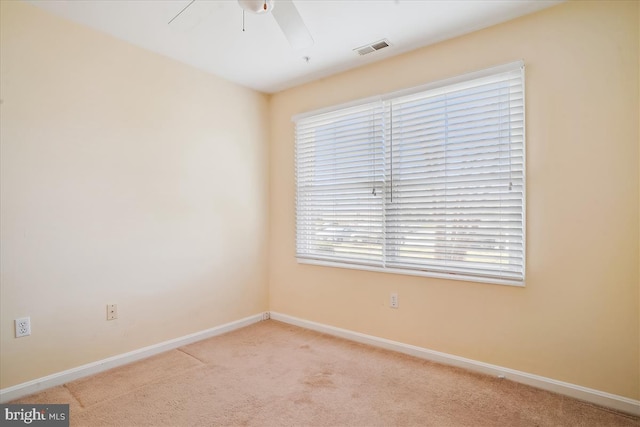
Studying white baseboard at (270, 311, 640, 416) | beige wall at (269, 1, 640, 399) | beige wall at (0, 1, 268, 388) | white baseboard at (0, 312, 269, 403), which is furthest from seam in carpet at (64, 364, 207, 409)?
beige wall at (269, 1, 640, 399)

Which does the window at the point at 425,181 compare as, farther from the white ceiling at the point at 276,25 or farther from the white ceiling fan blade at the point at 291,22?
the white ceiling fan blade at the point at 291,22

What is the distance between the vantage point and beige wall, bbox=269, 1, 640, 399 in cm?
202

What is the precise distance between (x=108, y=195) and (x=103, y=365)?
1245 mm

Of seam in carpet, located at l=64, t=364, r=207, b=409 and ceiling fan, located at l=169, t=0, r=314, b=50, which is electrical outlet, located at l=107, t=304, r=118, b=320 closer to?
seam in carpet, located at l=64, t=364, r=207, b=409

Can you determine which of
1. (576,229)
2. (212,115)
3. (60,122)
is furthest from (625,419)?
(60,122)

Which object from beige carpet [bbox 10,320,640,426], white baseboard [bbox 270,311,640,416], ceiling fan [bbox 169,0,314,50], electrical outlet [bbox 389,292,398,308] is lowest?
beige carpet [bbox 10,320,640,426]

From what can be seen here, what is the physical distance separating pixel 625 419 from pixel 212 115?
368cm

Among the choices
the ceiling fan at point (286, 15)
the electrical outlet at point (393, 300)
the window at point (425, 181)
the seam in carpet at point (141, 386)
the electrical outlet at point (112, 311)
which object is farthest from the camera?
the electrical outlet at point (393, 300)

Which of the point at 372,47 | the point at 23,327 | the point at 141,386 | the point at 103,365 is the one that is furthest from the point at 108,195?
the point at 372,47

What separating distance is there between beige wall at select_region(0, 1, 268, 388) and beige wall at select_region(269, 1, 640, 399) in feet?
6.13

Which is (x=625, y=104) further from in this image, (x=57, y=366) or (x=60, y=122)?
(x=57, y=366)

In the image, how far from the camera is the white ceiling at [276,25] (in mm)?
2213

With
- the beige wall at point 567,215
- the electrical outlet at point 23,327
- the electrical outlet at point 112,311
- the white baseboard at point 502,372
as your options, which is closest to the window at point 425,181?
the beige wall at point 567,215

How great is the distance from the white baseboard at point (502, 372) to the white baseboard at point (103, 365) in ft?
3.14
